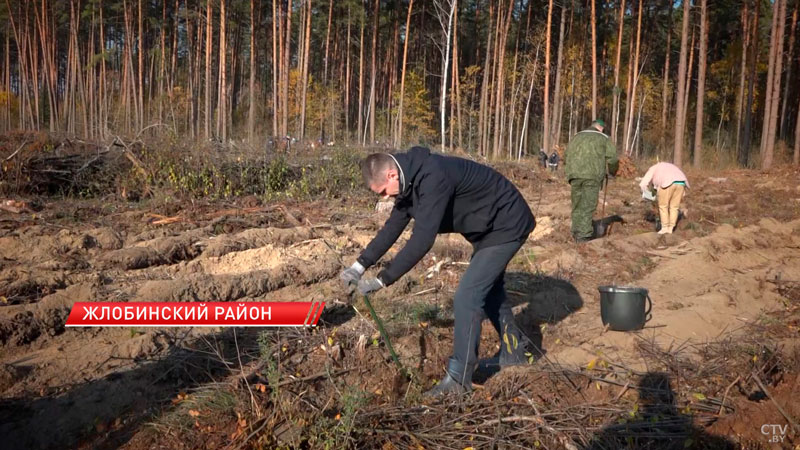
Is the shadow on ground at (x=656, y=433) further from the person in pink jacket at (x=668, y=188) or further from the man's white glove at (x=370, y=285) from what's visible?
the person in pink jacket at (x=668, y=188)

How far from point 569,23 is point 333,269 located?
1099 inches

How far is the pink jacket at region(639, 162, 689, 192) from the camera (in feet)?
31.2

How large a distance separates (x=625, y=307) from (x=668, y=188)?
4928 mm

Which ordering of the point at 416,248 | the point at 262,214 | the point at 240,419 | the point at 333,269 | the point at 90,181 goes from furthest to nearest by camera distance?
1. the point at 90,181
2. the point at 262,214
3. the point at 333,269
4. the point at 416,248
5. the point at 240,419

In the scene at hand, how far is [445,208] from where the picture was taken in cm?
374

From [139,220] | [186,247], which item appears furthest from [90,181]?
[186,247]

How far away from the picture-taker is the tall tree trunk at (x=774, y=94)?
834 inches

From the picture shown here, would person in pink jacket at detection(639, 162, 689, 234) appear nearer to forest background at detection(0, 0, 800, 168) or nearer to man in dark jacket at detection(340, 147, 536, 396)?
man in dark jacket at detection(340, 147, 536, 396)

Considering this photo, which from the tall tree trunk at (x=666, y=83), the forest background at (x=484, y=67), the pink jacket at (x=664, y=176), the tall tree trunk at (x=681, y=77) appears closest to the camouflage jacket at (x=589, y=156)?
the pink jacket at (x=664, y=176)

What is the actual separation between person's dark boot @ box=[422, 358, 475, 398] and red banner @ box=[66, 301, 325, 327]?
155cm

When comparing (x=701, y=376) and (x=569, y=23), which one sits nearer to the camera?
(x=701, y=376)

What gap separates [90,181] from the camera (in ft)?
38.8

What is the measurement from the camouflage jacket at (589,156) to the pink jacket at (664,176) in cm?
95

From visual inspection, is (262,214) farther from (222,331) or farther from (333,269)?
(222,331)
